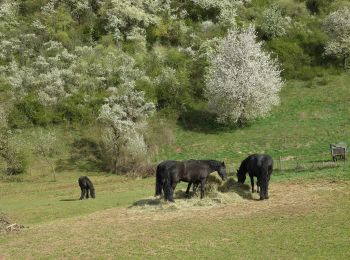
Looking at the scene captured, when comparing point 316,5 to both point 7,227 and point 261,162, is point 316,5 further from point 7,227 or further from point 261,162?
point 7,227

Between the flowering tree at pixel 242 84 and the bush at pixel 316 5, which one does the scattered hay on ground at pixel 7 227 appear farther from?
the bush at pixel 316 5

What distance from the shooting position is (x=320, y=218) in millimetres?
22125

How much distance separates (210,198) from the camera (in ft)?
90.4

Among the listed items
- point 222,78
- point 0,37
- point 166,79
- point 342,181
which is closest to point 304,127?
point 222,78

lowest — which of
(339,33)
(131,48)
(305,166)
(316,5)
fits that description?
(305,166)

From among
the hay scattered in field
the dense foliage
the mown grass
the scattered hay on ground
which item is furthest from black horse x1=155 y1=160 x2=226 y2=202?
the dense foliage

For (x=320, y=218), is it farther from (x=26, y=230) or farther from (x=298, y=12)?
(x=298, y=12)

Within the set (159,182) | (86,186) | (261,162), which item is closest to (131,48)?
(86,186)

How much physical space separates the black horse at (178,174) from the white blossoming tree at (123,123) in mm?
27204

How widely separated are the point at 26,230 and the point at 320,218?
15.4 m

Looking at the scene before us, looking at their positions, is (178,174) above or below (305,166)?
above

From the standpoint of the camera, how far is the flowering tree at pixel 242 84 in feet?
206

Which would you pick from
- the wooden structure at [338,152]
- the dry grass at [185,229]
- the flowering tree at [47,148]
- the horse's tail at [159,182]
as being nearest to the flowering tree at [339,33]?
the wooden structure at [338,152]

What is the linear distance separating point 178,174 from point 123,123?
31.7 metres
